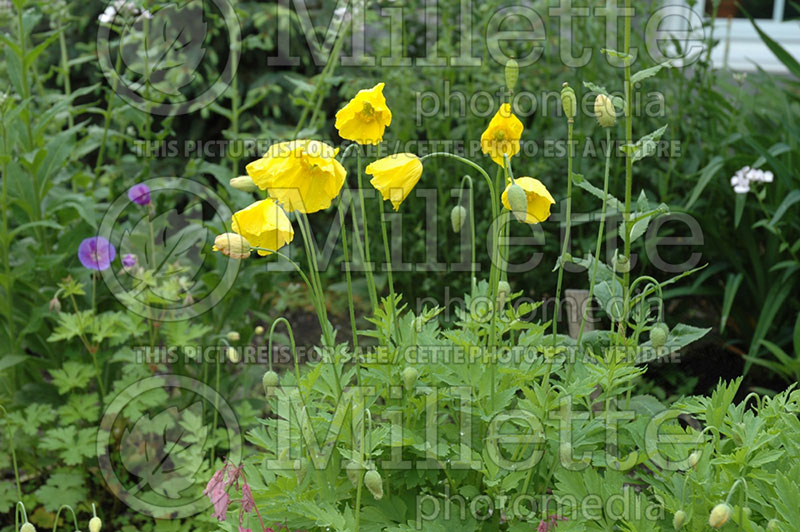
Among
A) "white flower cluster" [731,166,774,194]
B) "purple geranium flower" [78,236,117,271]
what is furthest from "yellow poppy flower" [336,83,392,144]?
"white flower cluster" [731,166,774,194]

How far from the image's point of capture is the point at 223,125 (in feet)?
15.3

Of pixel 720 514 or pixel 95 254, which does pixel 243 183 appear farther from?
pixel 95 254

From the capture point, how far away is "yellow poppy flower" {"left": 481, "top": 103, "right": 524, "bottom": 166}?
1429 millimetres

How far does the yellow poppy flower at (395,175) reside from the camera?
1.37 m

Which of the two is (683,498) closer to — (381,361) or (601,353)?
(601,353)

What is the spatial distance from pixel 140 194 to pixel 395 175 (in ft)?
4.27

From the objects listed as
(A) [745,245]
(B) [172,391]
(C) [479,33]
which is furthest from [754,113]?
(B) [172,391]

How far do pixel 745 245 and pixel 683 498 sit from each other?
1990 millimetres

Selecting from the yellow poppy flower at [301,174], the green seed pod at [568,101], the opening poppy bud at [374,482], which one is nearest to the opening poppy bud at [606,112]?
the green seed pod at [568,101]

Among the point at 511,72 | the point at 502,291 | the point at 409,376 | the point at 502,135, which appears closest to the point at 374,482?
the point at 409,376

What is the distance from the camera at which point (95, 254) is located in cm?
233

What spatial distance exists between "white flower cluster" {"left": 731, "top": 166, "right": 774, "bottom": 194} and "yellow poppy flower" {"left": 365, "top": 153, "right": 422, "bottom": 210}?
68.2 inches

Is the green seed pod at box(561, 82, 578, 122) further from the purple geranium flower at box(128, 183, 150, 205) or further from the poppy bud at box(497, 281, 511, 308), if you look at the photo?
the purple geranium flower at box(128, 183, 150, 205)

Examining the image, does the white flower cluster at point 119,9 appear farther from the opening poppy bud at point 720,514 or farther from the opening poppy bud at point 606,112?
the opening poppy bud at point 720,514
